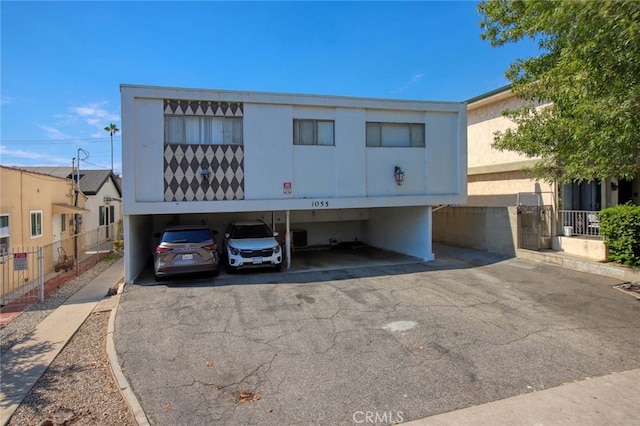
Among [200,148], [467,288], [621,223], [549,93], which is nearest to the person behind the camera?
[549,93]

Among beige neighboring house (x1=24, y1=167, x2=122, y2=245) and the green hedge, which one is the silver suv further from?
beige neighboring house (x1=24, y1=167, x2=122, y2=245)

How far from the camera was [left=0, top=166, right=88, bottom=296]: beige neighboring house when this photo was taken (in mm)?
12023

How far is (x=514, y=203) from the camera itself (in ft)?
51.0

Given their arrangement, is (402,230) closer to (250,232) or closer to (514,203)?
(514,203)

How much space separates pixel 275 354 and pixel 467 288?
572cm

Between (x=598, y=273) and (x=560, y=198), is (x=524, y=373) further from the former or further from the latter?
(x=560, y=198)

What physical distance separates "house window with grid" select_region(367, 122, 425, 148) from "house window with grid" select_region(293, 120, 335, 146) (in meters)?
1.38

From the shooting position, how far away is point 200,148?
10992mm

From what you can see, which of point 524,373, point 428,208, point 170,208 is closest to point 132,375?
point 524,373

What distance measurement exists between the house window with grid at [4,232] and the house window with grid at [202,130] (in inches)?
242

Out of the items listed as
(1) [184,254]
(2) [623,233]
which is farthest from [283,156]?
(2) [623,233]

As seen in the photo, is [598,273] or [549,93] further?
[598,273]

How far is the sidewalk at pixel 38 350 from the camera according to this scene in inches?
179

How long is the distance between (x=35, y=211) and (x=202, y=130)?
334 inches
